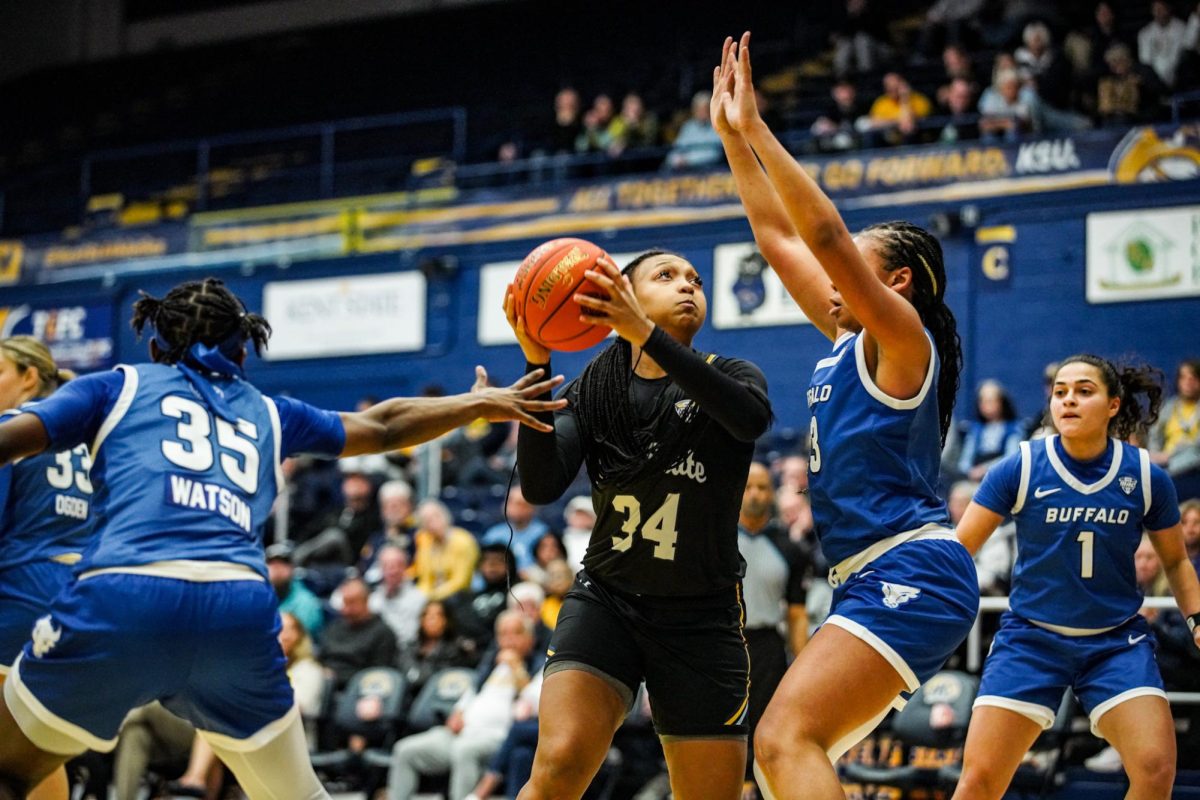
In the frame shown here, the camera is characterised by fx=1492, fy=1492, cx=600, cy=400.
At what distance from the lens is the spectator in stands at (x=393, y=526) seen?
1263 cm

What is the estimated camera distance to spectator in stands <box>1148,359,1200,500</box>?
1059 centimetres

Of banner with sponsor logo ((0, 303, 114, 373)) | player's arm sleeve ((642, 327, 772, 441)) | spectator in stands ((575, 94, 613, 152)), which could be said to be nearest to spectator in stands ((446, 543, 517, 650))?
player's arm sleeve ((642, 327, 772, 441))

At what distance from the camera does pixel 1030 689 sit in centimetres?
569

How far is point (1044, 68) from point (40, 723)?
1219 centimetres

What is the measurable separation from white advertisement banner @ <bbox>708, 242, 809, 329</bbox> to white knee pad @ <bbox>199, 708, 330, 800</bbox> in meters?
10.8

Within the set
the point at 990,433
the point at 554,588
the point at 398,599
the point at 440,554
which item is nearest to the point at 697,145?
the point at 990,433

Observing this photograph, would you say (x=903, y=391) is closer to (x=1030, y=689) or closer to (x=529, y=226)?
(x=1030, y=689)

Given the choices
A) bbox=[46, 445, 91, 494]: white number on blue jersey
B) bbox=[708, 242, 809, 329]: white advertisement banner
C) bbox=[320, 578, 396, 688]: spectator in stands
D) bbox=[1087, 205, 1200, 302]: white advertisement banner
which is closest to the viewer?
bbox=[46, 445, 91, 494]: white number on blue jersey

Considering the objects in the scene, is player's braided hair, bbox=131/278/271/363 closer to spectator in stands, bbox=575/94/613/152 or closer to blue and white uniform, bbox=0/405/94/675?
blue and white uniform, bbox=0/405/94/675

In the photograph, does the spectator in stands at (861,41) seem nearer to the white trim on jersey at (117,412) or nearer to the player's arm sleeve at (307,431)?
the player's arm sleeve at (307,431)

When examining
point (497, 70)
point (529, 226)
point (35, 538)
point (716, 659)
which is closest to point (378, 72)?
point (497, 70)

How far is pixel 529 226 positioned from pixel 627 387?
11.4 m

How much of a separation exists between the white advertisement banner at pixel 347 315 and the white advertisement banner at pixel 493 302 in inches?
32.1

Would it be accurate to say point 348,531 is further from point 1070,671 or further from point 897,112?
point 1070,671
